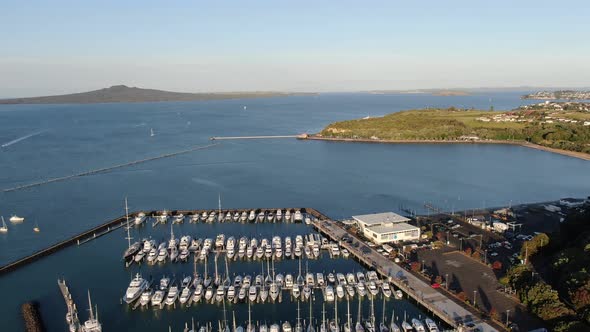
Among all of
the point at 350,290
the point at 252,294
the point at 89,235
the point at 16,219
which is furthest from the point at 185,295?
the point at 16,219

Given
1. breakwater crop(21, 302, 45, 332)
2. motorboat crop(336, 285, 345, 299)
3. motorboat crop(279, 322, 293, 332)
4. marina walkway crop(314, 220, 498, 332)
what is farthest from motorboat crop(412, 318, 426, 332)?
breakwater crop(21, 302, 45, 332)

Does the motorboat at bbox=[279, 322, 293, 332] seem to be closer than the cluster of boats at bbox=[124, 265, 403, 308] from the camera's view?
Yes

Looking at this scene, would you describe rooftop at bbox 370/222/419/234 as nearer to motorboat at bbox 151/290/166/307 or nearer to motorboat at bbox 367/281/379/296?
motorboat at bbox 367/281/379/296

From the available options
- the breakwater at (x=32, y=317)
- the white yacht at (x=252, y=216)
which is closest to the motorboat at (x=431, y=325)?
the breakwater at (x=32, y=317)

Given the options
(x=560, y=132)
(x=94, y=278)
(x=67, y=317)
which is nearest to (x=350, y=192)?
(x=94, y=278)

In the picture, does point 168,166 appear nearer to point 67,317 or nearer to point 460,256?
point 67,317

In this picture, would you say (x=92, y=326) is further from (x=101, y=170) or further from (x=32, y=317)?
(x=101, y=170)

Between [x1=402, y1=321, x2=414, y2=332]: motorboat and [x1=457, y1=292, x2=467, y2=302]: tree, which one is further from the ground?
[x1=457, y1=292, x2=467, y2=302]: tree
